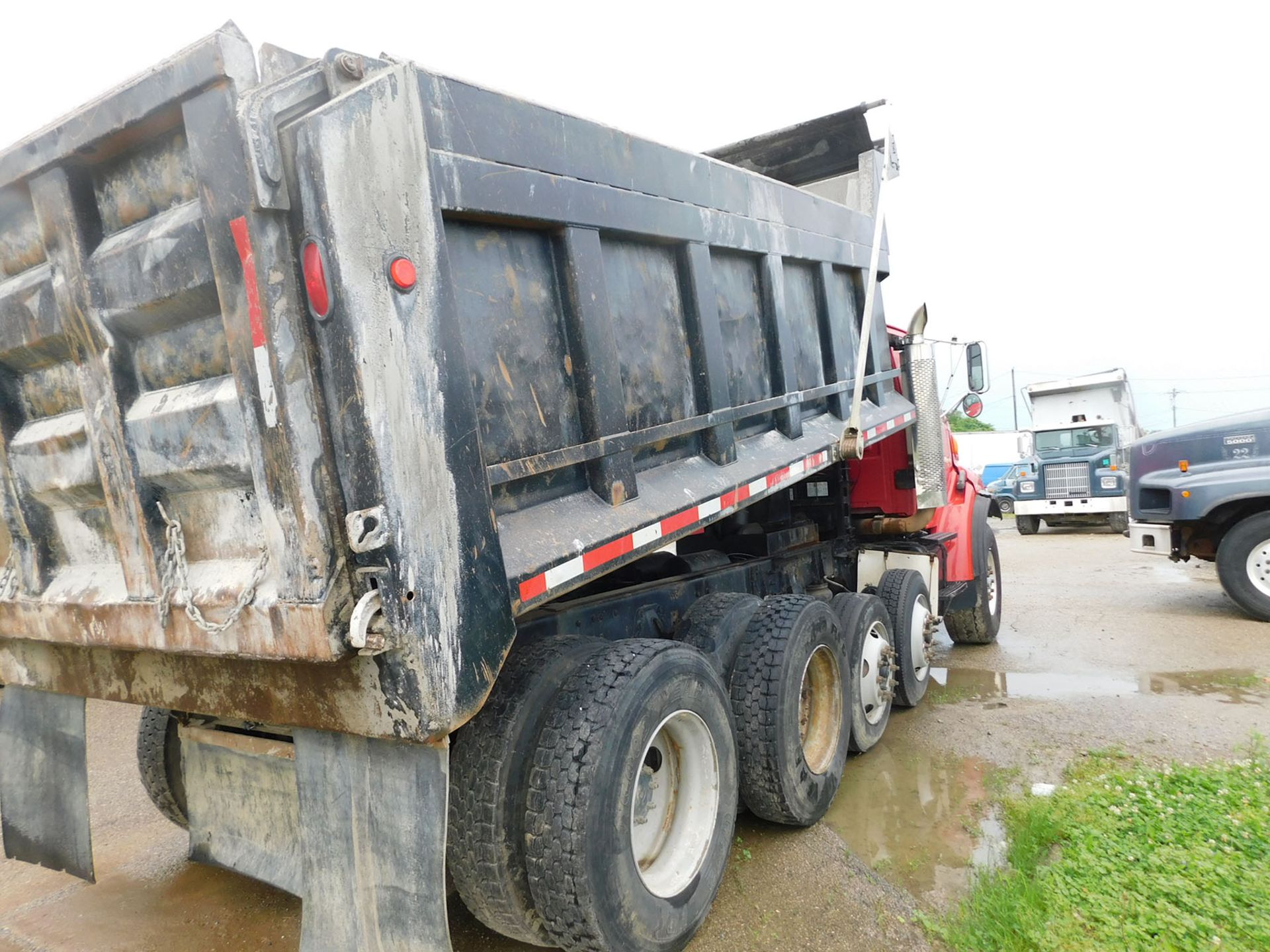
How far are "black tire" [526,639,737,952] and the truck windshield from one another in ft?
54.6

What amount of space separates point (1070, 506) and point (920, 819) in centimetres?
1454

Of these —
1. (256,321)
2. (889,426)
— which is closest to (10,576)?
(256,321)

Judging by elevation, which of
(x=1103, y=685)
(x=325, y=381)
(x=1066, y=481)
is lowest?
(x=1103, y=685)

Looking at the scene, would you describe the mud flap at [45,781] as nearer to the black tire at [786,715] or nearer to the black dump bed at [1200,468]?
the black tire at [786,715]

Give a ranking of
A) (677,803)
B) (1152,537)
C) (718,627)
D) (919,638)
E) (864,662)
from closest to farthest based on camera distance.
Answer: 1. (677,803)
2. (718,627)
3. (864,662)
4. (919,638)
5. (1152,537)

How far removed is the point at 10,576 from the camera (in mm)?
2762

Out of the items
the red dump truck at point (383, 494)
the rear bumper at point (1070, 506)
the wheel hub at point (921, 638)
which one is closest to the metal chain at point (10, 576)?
the red dump truck at point (383, 494)

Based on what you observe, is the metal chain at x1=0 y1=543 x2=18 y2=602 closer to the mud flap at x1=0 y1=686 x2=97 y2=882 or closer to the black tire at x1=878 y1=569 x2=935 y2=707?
the mud flap at x1=0 y1=686 x2=97 y2=882

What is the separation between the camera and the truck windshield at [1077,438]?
16.5 metres

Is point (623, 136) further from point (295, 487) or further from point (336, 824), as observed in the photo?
→ point (336, 824)

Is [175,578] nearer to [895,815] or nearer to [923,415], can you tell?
[895,815]

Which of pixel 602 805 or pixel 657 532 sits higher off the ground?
pixel 657 532

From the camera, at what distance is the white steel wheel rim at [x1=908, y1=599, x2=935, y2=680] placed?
511cm

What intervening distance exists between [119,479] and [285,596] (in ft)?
2.51
